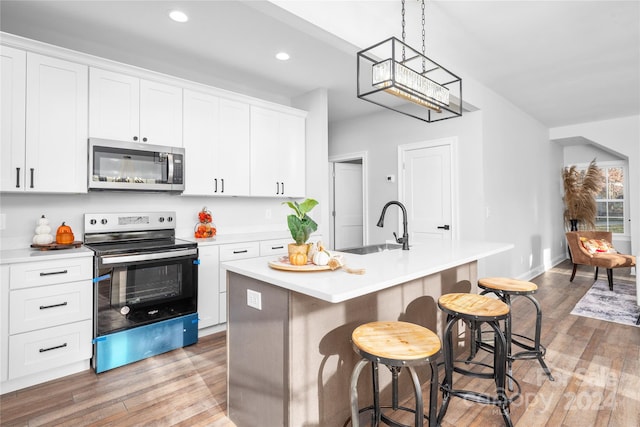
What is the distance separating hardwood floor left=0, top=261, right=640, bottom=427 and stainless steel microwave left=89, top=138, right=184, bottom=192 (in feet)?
4.80

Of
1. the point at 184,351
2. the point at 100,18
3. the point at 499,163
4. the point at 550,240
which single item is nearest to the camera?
the point at 100,18

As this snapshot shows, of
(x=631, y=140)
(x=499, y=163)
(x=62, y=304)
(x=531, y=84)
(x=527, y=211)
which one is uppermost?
(x=531, y=84)

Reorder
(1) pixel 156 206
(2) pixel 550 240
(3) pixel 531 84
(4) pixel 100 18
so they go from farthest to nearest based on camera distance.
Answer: (2) pixel 550 240 < (3) pixel 531 84 < (1) pixel 156 206 < (4) pixel 100 18

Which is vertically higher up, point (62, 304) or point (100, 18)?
point (100, 18)

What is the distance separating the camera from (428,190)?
15.2ft

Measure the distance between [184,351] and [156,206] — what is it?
1.43 meters

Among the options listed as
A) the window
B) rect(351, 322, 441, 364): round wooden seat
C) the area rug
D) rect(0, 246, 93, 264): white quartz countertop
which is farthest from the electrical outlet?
the window

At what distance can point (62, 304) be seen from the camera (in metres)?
2.39

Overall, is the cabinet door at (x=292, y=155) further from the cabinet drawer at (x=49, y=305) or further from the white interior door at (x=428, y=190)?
the cabinet drawer at (x=49, y=305)

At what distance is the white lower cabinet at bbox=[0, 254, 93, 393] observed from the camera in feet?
7.24

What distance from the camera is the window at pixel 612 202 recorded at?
280 inches

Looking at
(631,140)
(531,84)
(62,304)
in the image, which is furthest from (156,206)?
(631,140)

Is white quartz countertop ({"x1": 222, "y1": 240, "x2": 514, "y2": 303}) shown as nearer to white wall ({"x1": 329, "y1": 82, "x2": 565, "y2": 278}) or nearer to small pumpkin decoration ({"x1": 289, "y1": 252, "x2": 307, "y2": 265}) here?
small pumpkin decoration ({"x1": 289, "y1": 252, "x2": 307, "y2": 265})

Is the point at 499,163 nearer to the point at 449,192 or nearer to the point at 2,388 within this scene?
the point at 449,192
